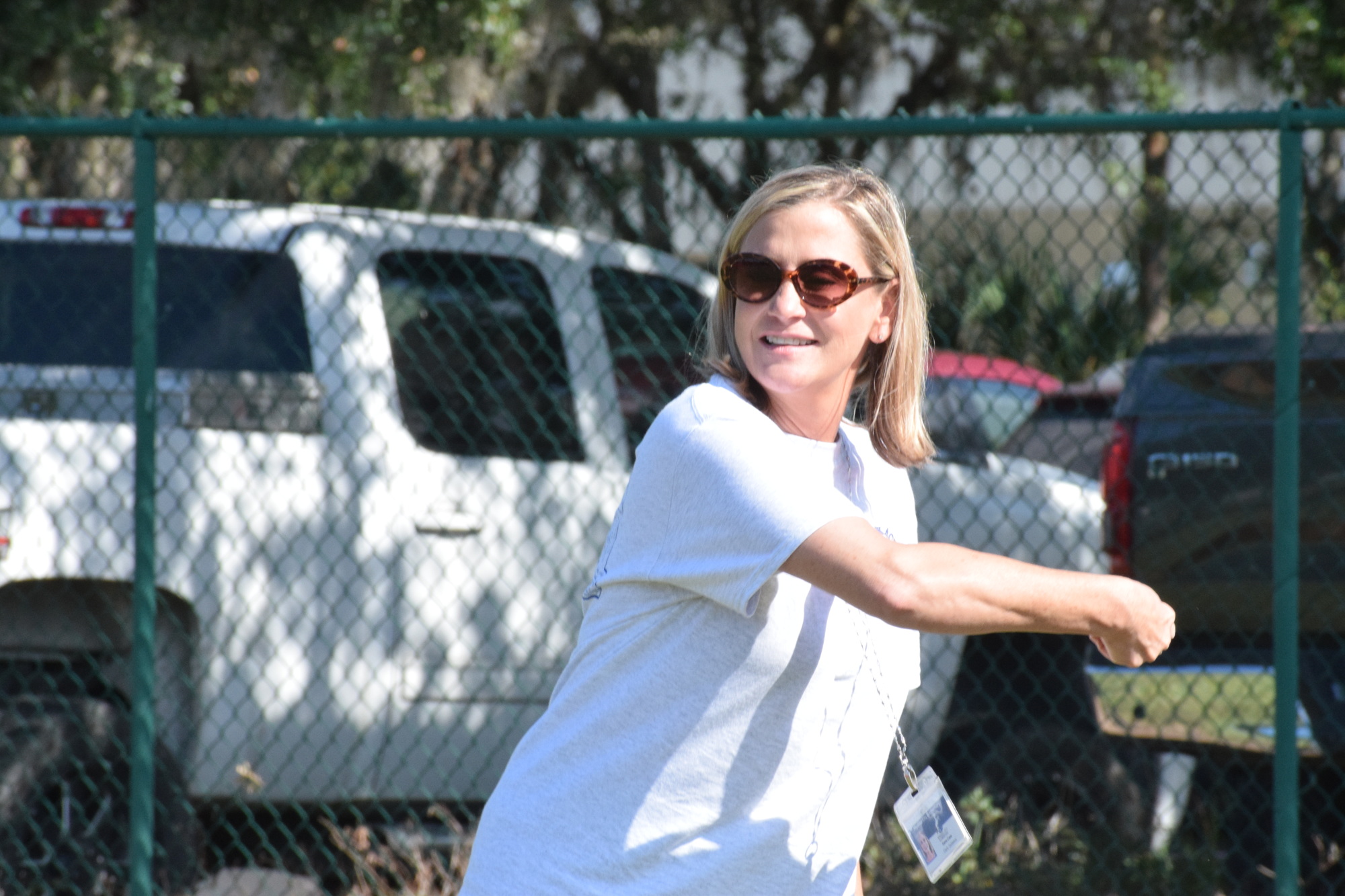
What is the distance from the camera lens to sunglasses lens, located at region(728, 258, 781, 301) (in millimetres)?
1806

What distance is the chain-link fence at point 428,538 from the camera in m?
3.78

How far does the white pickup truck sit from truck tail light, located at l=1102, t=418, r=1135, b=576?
126 millimetres

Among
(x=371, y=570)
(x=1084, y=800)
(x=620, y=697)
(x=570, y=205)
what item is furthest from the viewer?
(x=570, y=205)

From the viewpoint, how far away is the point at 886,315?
77.7 inches

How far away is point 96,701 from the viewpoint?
3.86m

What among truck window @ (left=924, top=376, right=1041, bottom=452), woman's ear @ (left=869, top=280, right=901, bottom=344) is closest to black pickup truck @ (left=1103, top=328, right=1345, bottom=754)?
truck window @ (left=924, top=376, right=1041, bottom=452)

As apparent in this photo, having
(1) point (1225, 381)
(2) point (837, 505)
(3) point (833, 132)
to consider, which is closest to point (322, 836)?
(3) point (833, 132)

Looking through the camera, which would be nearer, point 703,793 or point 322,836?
point 703,793

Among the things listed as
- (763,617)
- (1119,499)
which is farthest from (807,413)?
(1119,499)

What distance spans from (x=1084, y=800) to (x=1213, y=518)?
3.09 feet

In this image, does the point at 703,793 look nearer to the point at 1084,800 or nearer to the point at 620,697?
the point at 620,697

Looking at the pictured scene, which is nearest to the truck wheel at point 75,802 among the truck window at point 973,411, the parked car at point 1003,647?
the parked car at point 1003,647

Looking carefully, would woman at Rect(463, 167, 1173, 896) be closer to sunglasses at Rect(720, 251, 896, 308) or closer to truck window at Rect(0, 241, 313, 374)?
sunglasses at Rect(720, 251, 896, 308)

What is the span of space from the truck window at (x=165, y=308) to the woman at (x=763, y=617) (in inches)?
92.2
